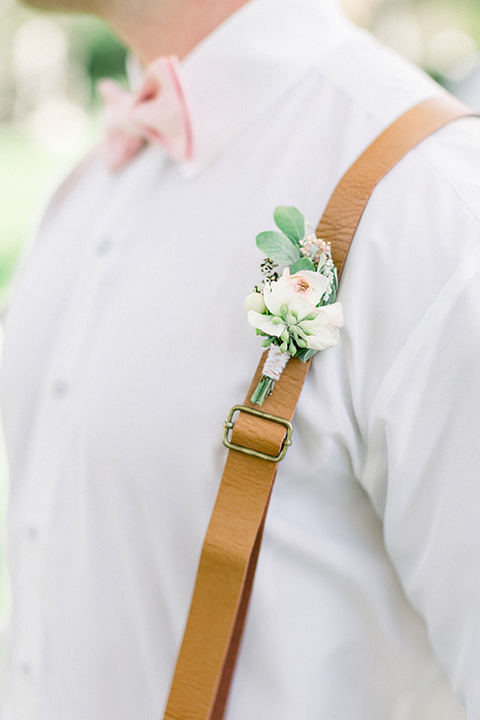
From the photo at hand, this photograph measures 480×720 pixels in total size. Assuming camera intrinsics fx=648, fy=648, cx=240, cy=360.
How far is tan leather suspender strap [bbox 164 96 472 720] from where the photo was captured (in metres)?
0.63

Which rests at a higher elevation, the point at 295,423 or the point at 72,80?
the point at 72,80

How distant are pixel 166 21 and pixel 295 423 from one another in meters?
0.67

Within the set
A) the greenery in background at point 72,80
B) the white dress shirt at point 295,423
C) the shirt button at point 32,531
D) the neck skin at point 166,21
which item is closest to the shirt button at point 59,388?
the white dress shirt at point 295,423

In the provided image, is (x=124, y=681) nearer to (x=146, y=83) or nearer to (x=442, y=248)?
(x=442, y=248)

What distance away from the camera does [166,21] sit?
98 cm

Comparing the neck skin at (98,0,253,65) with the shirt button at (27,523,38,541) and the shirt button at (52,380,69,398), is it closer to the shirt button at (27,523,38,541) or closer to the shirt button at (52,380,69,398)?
the shirt button at (52,380,69,398)

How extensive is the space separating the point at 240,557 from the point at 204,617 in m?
0.08

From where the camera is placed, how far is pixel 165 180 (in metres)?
0.92

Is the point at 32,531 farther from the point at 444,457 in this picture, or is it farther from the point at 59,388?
the point at 444,457

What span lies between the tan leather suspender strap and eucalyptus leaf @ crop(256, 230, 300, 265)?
0.15 ft

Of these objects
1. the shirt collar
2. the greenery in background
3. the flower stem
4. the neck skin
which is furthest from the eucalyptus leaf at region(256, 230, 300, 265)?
the greenery in background

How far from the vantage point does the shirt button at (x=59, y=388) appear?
0.86 meters

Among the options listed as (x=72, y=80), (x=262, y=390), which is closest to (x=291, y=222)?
(x=262, y=390)

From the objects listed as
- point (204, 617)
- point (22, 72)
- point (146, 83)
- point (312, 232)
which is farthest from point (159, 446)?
point (22, 72)
